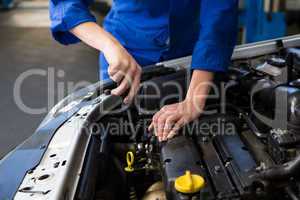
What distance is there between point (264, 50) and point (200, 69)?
1.56 feet

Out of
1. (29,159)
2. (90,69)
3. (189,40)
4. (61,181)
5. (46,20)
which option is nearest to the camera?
(61,181)

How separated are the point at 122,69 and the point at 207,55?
0.89 ft

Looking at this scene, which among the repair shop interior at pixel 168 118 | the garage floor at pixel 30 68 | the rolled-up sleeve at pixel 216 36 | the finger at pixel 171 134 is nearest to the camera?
the repair shop interior at pixel 168 118

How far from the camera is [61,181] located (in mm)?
955

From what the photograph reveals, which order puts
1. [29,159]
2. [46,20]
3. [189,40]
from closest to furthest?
[29,159] → [189,40] → [46,20]

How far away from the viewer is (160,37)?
1517 millimetres

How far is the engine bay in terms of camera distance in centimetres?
92

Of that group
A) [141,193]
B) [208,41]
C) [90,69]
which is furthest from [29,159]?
[90,69]

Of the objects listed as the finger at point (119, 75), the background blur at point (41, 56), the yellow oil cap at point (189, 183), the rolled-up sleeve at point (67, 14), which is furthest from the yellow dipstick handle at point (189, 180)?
the background blur at point (41, 56)

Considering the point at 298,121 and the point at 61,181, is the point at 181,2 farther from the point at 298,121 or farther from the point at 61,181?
the point at 61,181

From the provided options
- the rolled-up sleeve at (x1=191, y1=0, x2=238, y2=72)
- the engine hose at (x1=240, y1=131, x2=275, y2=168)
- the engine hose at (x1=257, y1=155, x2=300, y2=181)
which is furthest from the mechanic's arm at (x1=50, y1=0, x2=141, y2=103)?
the engine hose at (x1=257, y1=155, x2=300, y2=181)

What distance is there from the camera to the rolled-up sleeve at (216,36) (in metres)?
1.30

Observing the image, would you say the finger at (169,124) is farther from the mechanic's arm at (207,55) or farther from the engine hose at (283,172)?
the engine hose at (283,172)

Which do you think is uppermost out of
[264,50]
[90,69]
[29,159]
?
[264,50]
